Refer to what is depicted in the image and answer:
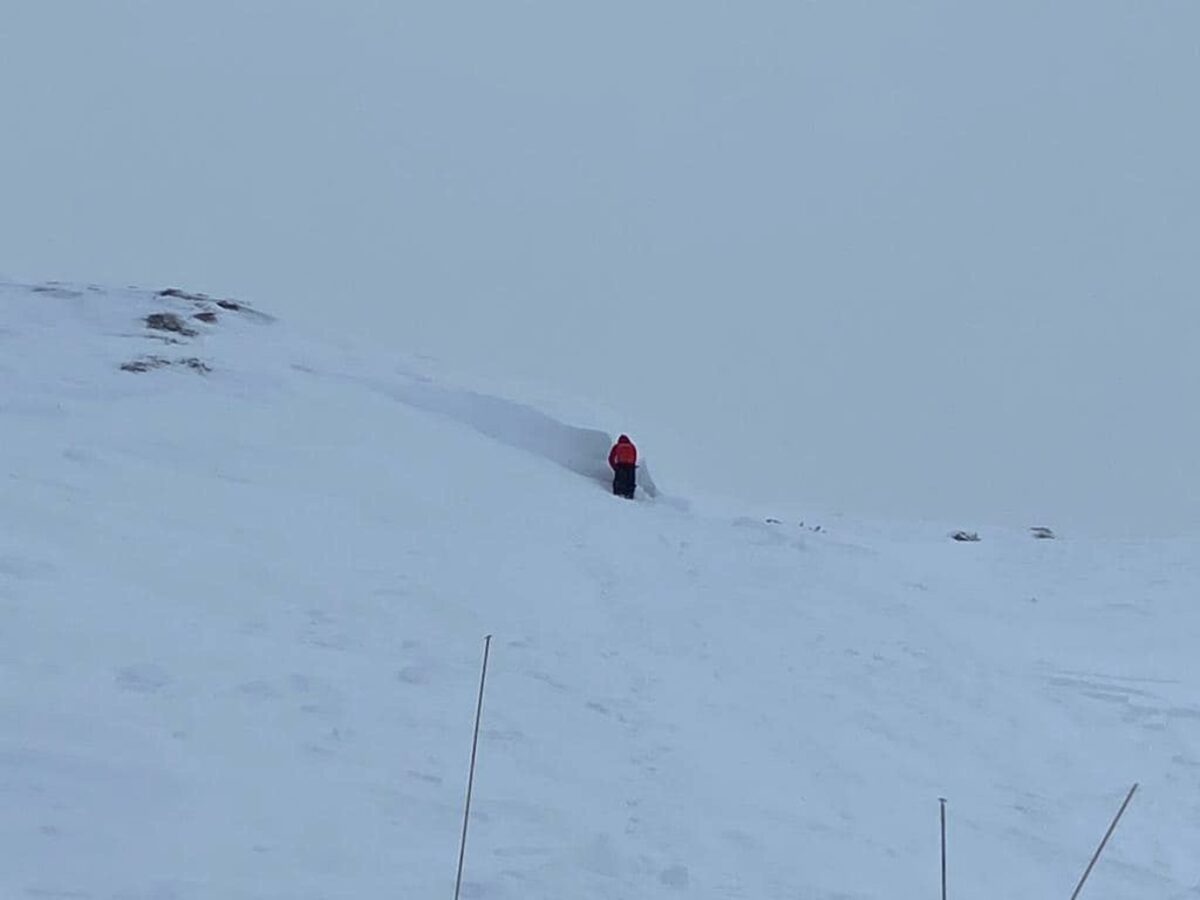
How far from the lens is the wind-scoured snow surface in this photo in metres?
5.92

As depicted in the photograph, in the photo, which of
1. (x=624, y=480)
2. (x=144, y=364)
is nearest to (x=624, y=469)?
(x=624, y=480)

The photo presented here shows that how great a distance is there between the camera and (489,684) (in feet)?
27.7

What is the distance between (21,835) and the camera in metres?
5.19

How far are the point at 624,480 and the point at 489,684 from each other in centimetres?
913

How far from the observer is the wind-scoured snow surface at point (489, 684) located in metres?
5.92

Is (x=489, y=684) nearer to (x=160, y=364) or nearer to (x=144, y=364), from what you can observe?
(x=144, y=364)

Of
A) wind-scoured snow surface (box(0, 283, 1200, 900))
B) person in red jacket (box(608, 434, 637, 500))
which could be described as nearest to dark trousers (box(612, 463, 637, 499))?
person in red jacket (box(608, 434, 637, 500))

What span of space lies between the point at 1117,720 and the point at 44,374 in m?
11.3

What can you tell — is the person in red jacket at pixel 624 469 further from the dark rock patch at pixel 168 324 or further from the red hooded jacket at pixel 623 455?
the dark rock patch at pixel 168 324

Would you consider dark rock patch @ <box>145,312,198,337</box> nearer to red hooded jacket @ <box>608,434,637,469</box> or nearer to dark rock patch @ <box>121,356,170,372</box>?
dark rock patch @ <box>121,356,170,372</box>

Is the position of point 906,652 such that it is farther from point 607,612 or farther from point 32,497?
point 32,497

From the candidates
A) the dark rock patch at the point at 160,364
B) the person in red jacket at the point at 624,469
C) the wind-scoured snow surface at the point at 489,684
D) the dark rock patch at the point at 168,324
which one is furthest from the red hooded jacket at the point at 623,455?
the dark rock patch at the point at 168,324

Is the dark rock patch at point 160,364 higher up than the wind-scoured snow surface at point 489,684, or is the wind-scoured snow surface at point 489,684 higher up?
the dark rock patch at point 160,364

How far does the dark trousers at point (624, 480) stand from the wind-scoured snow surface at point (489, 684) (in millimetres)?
491
